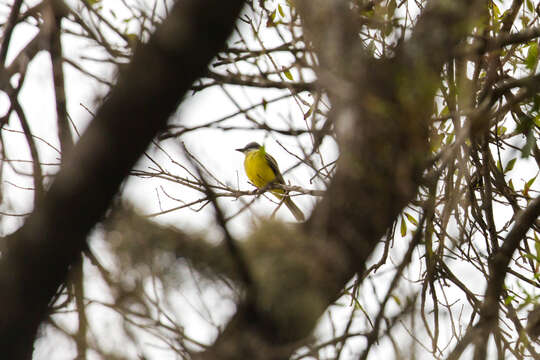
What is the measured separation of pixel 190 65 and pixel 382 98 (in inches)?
18.3

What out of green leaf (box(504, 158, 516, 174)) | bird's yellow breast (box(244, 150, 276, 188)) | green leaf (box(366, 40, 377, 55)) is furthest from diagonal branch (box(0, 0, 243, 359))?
bird's yellow breast (box(244, 150, 276, 188))

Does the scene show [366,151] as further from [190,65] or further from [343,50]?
[190,65]

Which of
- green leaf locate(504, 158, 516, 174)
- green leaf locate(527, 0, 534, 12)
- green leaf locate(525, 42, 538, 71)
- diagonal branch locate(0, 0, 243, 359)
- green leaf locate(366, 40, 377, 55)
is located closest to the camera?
diagonal branch locate(0, 0, 243, 359)

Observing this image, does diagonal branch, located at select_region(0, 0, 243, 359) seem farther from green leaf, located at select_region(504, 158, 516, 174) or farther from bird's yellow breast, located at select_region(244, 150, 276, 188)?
bird's yellow breast, located at select_region(244, 150, 276, 188)

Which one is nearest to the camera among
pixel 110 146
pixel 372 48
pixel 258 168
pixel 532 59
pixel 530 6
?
pixel 110 146

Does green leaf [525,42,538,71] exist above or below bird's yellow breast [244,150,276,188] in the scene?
below

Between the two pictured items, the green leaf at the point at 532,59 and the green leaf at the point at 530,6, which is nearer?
the green leaf at the point at 532,59

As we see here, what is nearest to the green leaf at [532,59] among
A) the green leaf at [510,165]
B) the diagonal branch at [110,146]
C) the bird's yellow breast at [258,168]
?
the green leaf at [510,165]

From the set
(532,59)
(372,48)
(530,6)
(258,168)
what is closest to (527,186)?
(532,59)

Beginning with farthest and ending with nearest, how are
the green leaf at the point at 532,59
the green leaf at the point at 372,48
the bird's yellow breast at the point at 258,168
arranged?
the bird's yellow breast at the point at 258,168
the green leaf at the point at 532,59
the green leaf at the point at 372,48

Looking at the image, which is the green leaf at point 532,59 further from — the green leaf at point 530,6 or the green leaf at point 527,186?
the green leaf at point 527,186

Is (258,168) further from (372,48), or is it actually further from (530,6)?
(372,48)

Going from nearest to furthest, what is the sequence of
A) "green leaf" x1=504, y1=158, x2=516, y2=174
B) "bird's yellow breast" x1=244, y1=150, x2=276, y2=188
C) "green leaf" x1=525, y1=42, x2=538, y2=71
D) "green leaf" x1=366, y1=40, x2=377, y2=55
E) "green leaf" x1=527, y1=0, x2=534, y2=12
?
"green leaf" x1=366, y1=40, x2=377, y2=55 < "green leaf" x1=525, y1=42, x2=538, y2=71 < "green leaf" x1=504, y1=158, x2=516, y2=174 < "green leaf" x1=527, y1=0, x2=534, y2=12 < "bird's yellow breast" x1=244, y1=150, x2=276, y2=188

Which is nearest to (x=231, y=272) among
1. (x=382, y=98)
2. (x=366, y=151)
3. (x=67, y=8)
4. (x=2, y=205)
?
(x=366, y=151)
